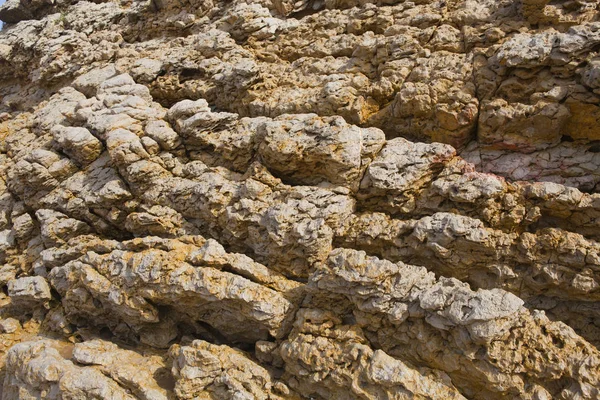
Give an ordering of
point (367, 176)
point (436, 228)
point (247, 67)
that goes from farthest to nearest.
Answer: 1. point (247, 67)
2. point (367, 176)
3. point (436, 228)

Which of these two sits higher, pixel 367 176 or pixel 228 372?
pixel 367 176

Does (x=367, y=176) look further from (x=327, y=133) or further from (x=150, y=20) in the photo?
(x=150, y=20)

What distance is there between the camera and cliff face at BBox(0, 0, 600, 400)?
485 inches

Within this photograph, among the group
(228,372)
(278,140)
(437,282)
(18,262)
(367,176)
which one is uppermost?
(278,140)

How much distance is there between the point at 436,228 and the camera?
13578mm

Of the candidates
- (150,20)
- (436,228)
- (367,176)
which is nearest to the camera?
(436,228)

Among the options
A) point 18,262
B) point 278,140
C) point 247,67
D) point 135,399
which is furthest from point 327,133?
point 18,262

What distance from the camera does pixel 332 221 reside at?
1494 centimetres

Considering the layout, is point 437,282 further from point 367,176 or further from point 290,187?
point 290,187

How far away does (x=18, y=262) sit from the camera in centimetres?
2014

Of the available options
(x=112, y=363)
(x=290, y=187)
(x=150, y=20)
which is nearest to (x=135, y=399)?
(x=112, y=363)

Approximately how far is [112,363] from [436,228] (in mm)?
12900

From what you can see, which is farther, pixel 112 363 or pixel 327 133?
pixel 327 133

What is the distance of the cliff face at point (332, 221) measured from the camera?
12.3 m
